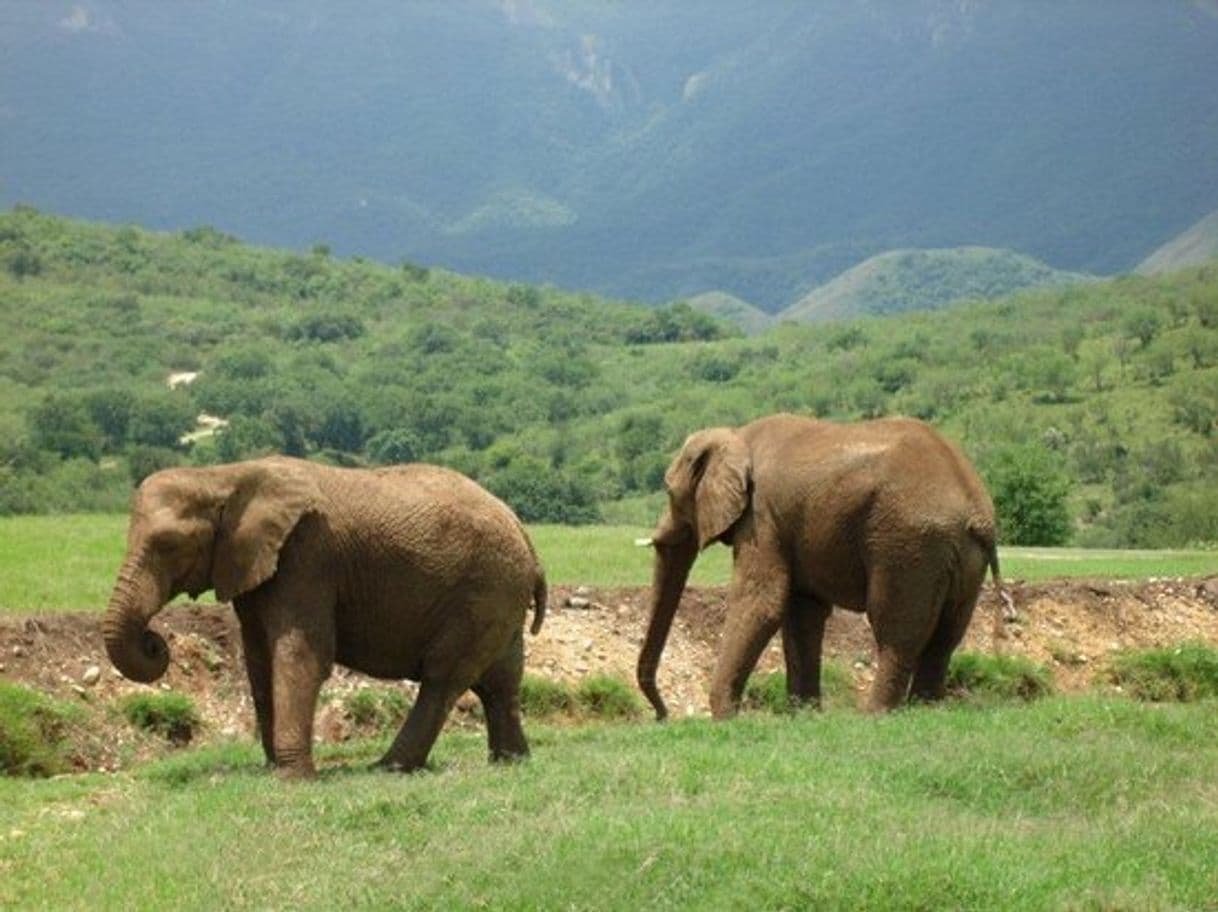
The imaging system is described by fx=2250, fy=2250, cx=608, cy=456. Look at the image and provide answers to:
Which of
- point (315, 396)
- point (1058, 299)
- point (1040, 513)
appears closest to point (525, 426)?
point (315, 396)

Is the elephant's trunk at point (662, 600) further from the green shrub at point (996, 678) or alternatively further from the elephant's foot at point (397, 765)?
the green shrub at point (996, 678)

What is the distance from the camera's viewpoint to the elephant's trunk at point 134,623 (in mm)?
16250

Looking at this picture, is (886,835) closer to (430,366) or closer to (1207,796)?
(1207,796)

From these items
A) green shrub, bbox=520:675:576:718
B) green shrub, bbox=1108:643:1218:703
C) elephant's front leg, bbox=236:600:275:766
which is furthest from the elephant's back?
green shrub, bbox=1108:643:1218:703

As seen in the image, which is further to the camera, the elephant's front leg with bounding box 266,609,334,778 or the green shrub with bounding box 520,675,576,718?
the green shrub with bounding box 520,675,576,718

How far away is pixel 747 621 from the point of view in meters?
20.3

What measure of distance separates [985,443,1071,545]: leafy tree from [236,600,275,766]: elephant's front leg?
2869 centimetres

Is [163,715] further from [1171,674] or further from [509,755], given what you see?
[1171,674]

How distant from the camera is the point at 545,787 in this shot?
49.0 feet

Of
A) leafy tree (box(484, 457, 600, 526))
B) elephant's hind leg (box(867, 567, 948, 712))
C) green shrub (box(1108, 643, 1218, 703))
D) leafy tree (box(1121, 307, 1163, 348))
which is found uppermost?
leafy tree (box(1121, 307, 1163, 348))

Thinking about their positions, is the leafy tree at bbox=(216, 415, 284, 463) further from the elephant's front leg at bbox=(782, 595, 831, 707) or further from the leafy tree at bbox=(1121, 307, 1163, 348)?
the elephant's front leg at bbox=(782, 595, 831, 707)

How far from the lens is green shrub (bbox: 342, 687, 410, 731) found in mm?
22328

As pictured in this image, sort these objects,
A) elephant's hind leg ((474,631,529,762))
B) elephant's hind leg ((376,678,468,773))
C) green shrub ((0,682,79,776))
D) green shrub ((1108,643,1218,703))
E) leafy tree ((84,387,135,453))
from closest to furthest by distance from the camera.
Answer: elephant's hind leg ((376,678,468,773)), elephant's hind leg ((474,631,529,762)), green shrub ((0,682,79,776)), green shrub ((1108,643,1218,703)), leafy tree ((84,387,135,453))


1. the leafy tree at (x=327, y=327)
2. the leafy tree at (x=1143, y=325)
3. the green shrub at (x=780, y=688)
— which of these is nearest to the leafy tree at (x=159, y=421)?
the leafy tree at (x=327, y=327)
